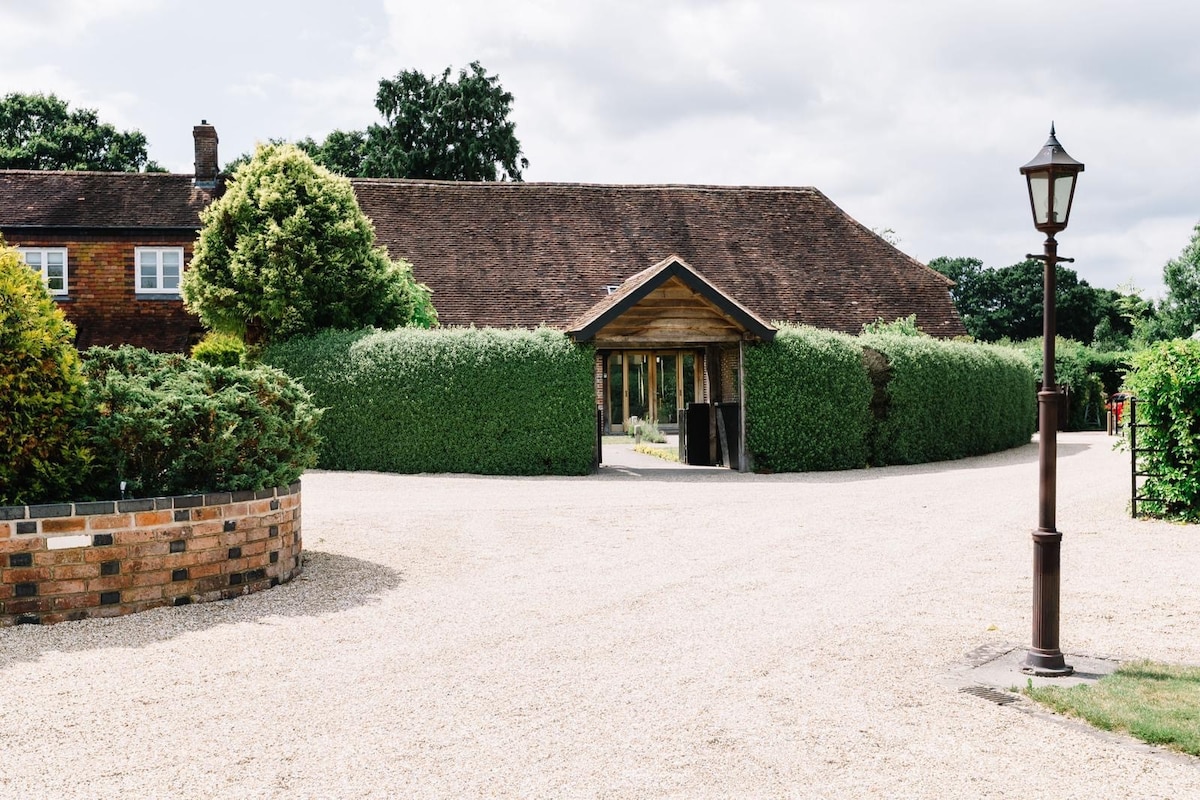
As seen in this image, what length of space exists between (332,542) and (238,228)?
12.3m

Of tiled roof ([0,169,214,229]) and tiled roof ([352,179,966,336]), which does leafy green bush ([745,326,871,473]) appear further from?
tiled roof ([0,169,214,229])

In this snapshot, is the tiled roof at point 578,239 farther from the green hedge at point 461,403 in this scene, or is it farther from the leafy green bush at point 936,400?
the green hedge at point 461,403

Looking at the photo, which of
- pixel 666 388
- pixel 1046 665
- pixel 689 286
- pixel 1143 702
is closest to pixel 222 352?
pixel 689 286

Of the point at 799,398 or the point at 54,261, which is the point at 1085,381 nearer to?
the point at 799,398

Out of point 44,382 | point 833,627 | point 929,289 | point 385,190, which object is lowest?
point 833,627

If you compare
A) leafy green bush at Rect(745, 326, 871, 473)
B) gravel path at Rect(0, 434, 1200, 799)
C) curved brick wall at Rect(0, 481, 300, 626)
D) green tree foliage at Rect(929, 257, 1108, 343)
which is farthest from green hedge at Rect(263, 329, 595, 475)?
green tree foliage at Rect(929, 257, 1108, 343)

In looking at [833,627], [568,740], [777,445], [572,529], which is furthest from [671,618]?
[777,445]

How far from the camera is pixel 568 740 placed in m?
5.03

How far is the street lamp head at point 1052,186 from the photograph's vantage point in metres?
6.43

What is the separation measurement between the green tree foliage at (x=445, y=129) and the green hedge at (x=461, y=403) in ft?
102

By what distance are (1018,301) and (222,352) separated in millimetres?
68899

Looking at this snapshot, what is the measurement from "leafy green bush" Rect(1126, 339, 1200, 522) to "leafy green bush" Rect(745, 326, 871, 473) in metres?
7.07

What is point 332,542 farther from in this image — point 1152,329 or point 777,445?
point 1152,329

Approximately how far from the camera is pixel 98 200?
28578 mm
